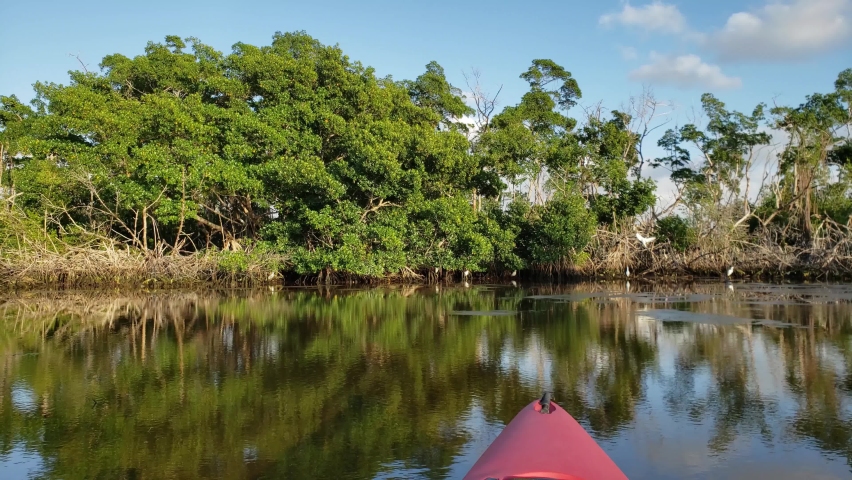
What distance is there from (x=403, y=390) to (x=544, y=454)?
13.2 feet

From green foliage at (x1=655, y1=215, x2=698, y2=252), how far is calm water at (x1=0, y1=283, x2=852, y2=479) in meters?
13.7

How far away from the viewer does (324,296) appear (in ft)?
67.0

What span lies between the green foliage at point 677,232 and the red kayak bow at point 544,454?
26.1m

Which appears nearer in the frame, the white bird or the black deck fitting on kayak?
the black deck fitting on kayak

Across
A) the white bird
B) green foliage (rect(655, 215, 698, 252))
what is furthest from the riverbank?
the white bird

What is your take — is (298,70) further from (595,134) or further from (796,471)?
(796,471)

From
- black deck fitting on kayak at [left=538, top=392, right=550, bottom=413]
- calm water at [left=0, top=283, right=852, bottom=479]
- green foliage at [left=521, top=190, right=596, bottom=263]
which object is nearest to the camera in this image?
black deck fitting on kayak at [left=538, top=392, right=550, bottom=413]

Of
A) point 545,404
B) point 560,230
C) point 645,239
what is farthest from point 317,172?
point 545,404

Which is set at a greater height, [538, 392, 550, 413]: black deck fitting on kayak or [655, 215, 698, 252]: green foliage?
[655, 215, 698, 252]: green foliage

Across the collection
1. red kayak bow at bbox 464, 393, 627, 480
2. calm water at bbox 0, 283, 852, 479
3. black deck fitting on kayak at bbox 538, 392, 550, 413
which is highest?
black deck fitting on kayak at bbox 538, 392, 550, 413

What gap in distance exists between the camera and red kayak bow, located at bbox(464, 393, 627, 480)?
376cm

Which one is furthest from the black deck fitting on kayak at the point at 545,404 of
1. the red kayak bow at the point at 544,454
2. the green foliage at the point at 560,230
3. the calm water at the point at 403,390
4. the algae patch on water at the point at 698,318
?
the green foliage at the point at 560,230

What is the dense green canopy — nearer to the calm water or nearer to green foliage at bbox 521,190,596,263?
green foliage at bbox 521,190,596,263

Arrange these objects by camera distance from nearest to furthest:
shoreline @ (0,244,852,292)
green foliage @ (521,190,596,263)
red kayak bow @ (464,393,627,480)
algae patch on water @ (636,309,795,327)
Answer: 1. red kayak bow @ (464,393,627,480)
2. algae patch on water @ (636,309,795,327)
3. shoreline @ (0,244,852,292)
4. green foliage @ (521,190,596,263)
